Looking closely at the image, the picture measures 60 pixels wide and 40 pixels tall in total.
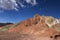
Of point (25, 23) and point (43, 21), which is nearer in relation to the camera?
point (43, 21)

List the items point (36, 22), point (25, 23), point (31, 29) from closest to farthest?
1. point (31, 29)
2. point (36, 22)
3. point (25, 23)

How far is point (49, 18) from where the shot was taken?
94.4m

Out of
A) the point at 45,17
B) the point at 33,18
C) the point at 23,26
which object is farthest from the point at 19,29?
the point at 45,17

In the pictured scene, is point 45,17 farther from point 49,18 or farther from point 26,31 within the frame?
point 26,31

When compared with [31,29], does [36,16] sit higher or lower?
higher

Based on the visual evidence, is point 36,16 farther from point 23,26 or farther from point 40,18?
point 23,26

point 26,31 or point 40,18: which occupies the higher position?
point 40,18

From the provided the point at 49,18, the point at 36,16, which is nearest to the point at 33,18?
the point at 36,16

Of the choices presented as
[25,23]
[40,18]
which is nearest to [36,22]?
[40,18]

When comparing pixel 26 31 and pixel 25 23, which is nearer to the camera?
pixel 26 31

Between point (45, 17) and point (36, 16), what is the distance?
5.65 meters

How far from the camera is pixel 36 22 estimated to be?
96.1m

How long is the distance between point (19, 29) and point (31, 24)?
8700 mm

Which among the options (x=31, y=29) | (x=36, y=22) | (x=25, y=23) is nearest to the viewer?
(x=31, y=29)
